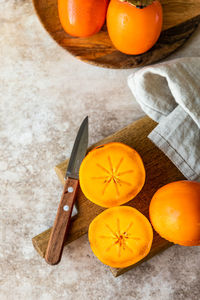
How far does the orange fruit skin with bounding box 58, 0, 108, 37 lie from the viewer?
691mm

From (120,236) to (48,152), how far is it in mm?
293

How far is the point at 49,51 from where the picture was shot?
2.74 feet

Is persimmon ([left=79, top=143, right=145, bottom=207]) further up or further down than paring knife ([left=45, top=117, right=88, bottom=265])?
further up

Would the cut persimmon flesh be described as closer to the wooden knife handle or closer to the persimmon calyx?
the wooden knife handle

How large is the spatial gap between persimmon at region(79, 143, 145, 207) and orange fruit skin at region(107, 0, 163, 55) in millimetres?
223

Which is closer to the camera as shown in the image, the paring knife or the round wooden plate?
the paring knife

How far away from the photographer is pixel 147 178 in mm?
718

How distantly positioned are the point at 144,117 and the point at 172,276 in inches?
13.5

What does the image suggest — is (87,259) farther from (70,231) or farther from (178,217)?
→ (178,217)

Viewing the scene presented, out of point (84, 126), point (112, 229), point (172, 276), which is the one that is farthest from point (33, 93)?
point (172, 276)

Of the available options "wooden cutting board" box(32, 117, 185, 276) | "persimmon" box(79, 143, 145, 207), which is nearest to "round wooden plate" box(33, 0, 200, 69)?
"wooden cutting board" box(32, 117, 185, 276)

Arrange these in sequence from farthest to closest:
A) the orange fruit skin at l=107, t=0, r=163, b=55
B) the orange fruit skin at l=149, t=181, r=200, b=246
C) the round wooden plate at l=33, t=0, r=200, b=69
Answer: the round wooden plate at l=33, t=0, r=200, b=69
the orange fruit skin at l=107, t=0, r=163, b=55
the orange fruit skin at l=149, t=181, r=200, b=246

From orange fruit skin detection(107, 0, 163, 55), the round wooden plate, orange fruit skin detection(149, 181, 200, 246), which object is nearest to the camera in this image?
orange fruit skin detection(149, 181, 200, 246)

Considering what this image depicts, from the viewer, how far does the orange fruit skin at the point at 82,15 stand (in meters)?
0.69
